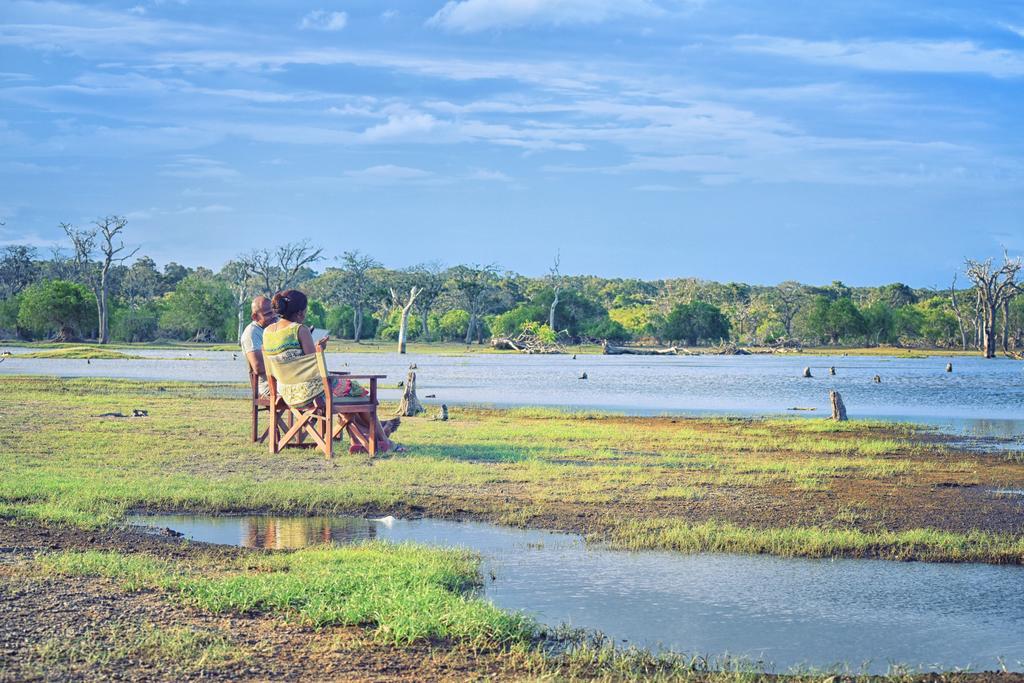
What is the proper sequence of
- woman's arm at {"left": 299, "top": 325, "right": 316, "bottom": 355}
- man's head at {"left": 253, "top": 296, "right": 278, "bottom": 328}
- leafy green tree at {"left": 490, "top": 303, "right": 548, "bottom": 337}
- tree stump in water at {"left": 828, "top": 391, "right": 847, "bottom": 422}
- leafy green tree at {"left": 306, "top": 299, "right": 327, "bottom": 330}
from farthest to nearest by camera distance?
leafy green tree at {"left": 490, "top": 303, "right": 548, "bottom": 337}, leafy green tree at {"left": 306, "top": 299, "right": 327, "bottom": 330}, tree stump in water at {"left": 828, "top": 391, "right": 847, "bottom": 422}, man's head at {"left": 253, "top": 296, "right": 278, "bottom": 328}, woman's arm at {"left": 299, "top": 325, "right": 316, "bottom": 355}

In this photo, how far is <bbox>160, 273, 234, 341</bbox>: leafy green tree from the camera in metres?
108

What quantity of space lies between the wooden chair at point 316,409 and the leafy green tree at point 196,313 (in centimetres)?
9742

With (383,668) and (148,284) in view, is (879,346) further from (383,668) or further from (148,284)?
(383,668)

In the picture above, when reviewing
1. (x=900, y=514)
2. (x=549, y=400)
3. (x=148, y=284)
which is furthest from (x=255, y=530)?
(x=148, y=284)

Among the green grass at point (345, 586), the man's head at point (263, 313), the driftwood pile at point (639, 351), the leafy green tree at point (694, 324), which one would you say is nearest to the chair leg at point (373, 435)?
the man's head at point (263, 313)

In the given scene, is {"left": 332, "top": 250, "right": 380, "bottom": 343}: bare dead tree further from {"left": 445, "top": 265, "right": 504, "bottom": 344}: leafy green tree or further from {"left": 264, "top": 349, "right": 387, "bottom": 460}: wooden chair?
{"left": 264, "top": 349, "right": 387, "bottom": 460}: wooden chair

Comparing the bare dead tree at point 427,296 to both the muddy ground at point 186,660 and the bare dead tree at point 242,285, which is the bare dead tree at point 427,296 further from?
the muddy ground at point 186,660

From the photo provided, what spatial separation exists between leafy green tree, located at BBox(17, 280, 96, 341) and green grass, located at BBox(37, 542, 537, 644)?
9244 cm

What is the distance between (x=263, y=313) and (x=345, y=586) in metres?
7.68

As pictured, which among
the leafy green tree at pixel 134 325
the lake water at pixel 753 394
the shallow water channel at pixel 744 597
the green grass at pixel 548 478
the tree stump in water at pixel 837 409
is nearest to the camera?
the shallow water channel at pixel 744 597

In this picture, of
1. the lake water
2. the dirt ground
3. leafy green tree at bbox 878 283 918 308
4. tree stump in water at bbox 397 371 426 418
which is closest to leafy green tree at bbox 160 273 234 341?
the lake water

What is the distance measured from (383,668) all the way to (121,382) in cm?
3059

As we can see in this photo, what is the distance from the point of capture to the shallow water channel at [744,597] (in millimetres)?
6379

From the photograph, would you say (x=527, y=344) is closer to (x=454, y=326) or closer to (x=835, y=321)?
(x=454, y=326)
